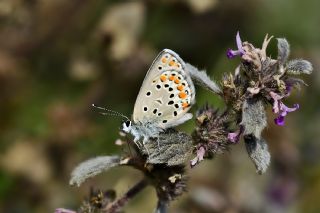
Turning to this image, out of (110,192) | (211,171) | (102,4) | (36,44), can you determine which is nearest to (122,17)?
(102,4)

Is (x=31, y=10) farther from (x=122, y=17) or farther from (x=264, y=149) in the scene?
(x=264, y=149)

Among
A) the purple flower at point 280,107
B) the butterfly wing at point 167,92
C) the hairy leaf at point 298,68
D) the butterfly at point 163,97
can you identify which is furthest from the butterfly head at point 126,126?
the hairy leaf at point 298,68

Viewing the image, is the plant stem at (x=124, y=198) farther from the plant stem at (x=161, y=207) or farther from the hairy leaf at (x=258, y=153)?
the hairy leaf at (x=258, y=153)

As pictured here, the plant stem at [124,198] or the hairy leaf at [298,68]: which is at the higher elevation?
the hairy leaf at [298,68]

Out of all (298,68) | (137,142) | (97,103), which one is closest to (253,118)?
(298,68)

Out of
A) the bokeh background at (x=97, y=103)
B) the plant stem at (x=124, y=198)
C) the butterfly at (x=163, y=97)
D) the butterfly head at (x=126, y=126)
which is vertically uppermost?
the butterfly at (x=163, y=97)

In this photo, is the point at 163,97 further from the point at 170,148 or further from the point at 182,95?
the point at 170,148

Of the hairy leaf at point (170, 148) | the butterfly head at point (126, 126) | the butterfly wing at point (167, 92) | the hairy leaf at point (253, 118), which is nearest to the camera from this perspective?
the hairy leaf at point (253, 118)
